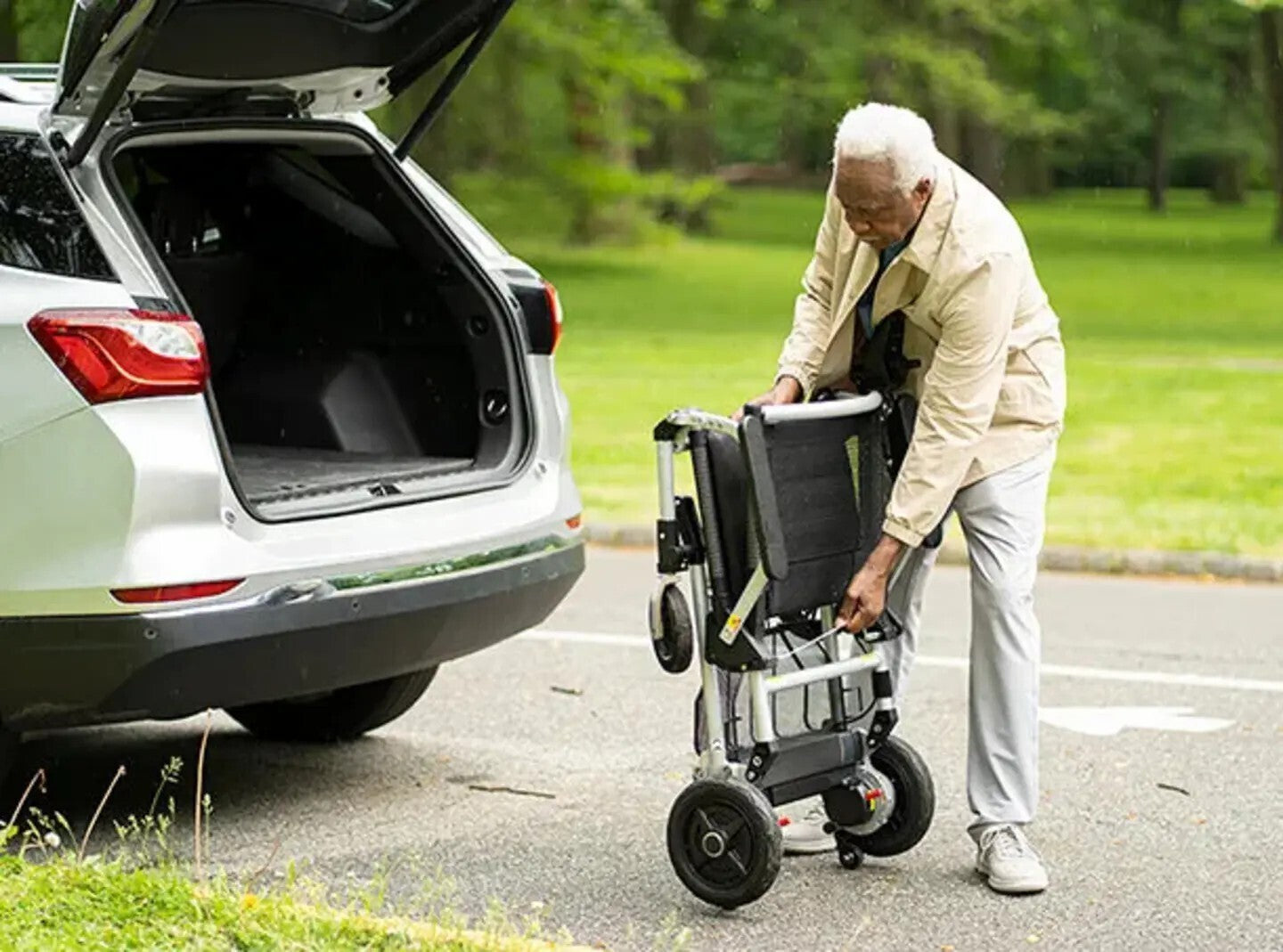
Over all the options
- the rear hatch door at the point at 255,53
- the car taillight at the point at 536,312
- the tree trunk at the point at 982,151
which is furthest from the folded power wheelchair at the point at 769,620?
the tree trunk at the point at 982,151

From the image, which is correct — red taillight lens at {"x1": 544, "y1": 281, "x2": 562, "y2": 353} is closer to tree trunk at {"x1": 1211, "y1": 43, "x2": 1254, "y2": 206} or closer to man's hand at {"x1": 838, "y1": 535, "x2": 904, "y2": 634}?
man's hand at {"x1": 838, "y1": 535, "x2": 904, "y2": 634}

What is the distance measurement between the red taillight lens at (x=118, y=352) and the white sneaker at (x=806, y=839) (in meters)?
1.75

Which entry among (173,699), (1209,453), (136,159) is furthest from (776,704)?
(1209,453)

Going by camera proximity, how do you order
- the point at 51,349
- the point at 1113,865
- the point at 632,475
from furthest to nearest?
1. the point at 632,475
2. the point at 1113,865
3. the point at 51,349

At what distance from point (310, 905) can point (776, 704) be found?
1152mm

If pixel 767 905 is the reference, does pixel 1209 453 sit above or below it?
below

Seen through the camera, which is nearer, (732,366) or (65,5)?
(65,5)

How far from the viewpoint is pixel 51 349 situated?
212 inches

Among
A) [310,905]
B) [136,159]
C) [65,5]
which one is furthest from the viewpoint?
[65,5]

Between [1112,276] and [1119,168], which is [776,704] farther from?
[1119,168]

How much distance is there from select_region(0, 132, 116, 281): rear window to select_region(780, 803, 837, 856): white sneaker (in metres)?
2.05

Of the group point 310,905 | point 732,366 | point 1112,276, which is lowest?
point 1112,276

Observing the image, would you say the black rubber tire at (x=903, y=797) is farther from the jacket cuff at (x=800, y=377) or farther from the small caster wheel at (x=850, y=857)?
the jacket cuff at (x=800, y=377)

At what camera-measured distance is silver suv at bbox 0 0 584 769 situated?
5.41m
